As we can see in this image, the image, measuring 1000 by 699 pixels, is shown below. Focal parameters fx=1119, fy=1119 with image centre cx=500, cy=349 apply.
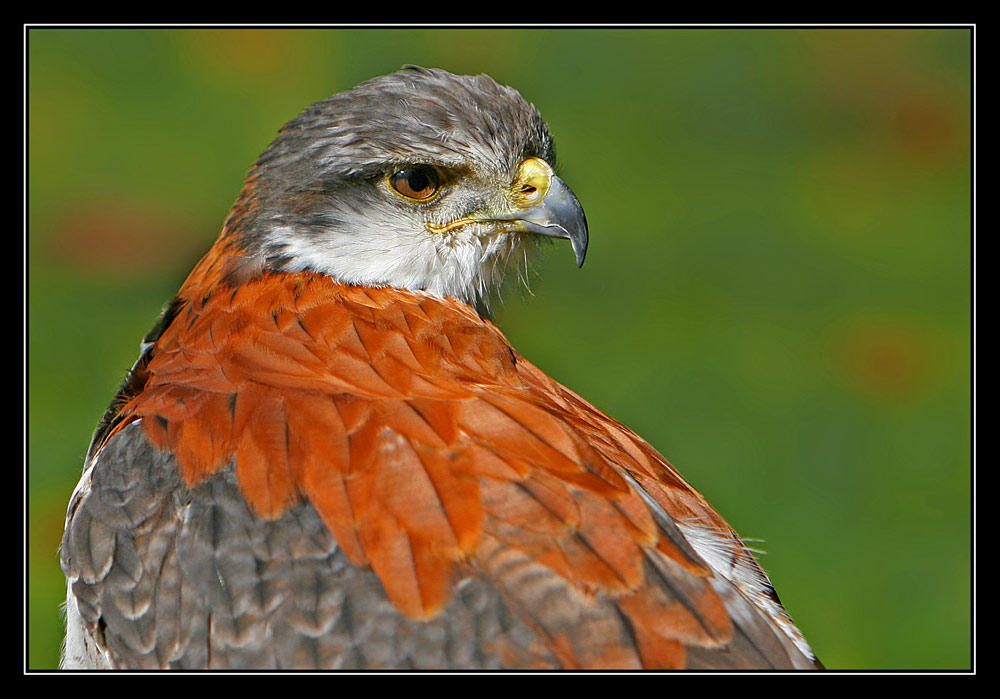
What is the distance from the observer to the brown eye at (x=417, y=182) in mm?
3262

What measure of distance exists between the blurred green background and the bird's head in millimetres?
3121

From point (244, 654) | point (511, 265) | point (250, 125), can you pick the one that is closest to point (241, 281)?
point (511, 265)

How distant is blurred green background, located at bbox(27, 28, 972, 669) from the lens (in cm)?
633

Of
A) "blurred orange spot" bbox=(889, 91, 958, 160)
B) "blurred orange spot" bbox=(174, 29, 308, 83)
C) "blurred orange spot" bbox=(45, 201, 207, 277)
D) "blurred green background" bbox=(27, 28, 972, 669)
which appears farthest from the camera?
"blurred orange spot" bbox=(889, 91, 958, 160)

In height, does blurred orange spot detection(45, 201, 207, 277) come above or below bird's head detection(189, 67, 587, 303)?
above

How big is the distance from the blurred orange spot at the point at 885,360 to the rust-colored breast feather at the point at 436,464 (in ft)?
16.4

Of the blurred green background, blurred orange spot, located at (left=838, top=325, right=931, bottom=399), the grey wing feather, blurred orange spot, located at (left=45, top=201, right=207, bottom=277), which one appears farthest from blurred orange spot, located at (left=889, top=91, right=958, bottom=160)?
the grey wing feather

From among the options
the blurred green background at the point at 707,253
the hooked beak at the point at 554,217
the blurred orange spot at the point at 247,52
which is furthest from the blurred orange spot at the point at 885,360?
the blurred orange spot at the point at 247,52

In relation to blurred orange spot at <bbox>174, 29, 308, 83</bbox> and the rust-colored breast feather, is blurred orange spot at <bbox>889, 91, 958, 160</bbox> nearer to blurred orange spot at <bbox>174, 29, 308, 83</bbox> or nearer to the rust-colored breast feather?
blurred orange spot at <bbox>174, 29, 308, 83</bbox>

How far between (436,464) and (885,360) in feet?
20.2

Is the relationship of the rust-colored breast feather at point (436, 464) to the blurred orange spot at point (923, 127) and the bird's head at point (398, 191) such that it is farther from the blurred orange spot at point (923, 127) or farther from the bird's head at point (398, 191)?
the blurred orange spot at point (923, 127)

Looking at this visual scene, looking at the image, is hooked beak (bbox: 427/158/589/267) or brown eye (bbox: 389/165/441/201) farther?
hooked beak (bbox: 427/158/589/267)
